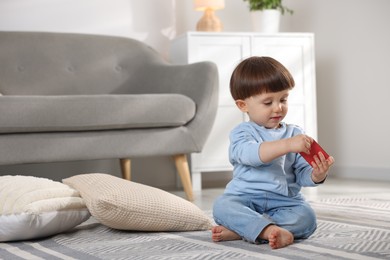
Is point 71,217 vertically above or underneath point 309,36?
underneath

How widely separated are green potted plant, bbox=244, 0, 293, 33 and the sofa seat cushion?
1101 millimetres

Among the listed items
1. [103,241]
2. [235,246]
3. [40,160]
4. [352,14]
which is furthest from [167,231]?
[352,14]

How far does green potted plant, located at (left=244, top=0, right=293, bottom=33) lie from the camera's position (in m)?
3.88

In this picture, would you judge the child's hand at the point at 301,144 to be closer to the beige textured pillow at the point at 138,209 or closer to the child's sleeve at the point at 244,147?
the child's sleeve at the point at 244,147

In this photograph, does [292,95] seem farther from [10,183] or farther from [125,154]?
[10,183]

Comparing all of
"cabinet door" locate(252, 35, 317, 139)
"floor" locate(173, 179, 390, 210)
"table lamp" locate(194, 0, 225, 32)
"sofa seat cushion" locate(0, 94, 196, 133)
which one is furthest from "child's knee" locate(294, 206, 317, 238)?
"table lamp" locate(194, 0, 225, 32)

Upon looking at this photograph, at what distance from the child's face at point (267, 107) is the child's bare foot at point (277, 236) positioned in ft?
0.84

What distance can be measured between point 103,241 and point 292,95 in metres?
2.30

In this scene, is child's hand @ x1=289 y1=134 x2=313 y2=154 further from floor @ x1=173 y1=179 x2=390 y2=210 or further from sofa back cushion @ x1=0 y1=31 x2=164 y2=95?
sofa back cushion @ x1=0 y1=31 x2=164 y2=95

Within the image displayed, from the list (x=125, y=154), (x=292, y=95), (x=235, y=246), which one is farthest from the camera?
(x=292, y=95)

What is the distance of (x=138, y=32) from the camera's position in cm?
393

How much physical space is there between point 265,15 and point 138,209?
2375 millimetres

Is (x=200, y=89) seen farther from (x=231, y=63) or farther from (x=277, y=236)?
(x=277, y=236)

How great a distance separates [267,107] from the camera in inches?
61.2
